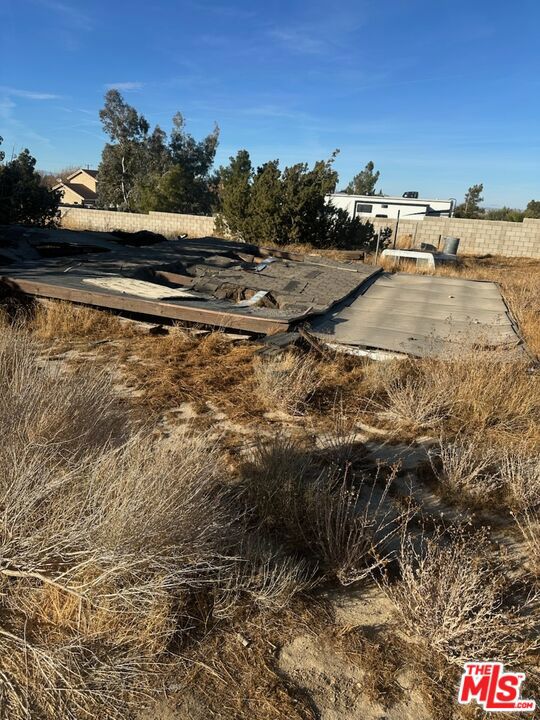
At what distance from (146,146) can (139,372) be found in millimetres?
40460

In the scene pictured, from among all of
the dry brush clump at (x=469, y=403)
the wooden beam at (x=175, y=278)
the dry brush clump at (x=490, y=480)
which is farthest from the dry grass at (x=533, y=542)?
the wooden beam at (x=175, y=278)

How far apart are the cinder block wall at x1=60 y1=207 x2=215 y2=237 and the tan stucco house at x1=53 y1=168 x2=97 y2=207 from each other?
28.1 metres

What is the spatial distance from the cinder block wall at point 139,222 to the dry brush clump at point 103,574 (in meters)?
23.7

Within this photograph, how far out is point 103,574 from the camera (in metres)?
1.99

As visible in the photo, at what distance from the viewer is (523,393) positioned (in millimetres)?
4723

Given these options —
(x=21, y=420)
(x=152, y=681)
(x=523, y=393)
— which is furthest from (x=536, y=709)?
(x=523, y=393)

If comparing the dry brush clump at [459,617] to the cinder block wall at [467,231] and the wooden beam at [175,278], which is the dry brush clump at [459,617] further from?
the cinder block wall at [467,231]

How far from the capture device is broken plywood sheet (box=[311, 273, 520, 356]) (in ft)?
21.7

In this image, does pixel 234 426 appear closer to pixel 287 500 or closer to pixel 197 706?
pixel 287 500

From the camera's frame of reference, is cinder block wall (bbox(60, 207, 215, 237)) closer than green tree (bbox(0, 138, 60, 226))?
No

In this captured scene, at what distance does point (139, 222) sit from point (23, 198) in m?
10.9

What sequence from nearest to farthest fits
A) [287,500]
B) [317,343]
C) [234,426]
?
1. [287,500]
2. [234,426]
3. [317,343]

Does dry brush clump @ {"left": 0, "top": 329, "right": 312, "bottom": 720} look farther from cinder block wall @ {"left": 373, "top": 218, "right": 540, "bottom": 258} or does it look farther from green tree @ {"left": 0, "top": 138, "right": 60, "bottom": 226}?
cinder block wall @ {"left": 373, "top": 218, "right": 540, "bottom": 258}

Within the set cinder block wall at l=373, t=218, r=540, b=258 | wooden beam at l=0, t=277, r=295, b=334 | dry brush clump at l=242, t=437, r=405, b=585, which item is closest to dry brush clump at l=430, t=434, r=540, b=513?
dry brush clump at l=242, t=437, r=405, b=585
